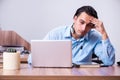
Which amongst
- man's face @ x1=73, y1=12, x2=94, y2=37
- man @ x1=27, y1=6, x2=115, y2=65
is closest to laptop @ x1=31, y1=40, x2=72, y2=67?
man @ x1=27, y1=6, x2=115, y2=65

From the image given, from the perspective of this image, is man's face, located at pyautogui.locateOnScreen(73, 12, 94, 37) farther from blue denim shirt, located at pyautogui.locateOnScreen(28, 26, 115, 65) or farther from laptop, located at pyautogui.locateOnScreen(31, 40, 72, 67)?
laptop, located at pyautogui.locateOnScreen(31, 40, 72, 67)

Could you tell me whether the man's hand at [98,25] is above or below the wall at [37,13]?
below

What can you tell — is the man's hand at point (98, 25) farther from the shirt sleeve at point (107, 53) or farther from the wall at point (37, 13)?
the wall at point (37, 13)

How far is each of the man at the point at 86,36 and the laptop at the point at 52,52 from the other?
446 millimetres

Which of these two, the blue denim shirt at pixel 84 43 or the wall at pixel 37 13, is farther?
the wall at pixel 37 13

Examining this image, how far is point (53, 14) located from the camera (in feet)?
15.3

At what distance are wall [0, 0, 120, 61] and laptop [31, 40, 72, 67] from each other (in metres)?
2.68

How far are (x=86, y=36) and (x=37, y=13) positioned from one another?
225cm

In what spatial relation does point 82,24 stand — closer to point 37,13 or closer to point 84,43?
point 84,43

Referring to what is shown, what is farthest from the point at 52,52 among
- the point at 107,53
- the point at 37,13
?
the point at 37,13

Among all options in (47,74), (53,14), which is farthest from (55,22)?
(47,74)

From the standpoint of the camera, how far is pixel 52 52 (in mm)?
1934

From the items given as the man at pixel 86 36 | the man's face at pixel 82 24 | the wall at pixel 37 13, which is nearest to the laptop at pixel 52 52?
the man at pixel 86 36

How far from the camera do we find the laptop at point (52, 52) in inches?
76.0
